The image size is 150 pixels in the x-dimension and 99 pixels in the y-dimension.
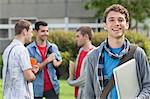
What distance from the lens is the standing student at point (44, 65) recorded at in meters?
9.62

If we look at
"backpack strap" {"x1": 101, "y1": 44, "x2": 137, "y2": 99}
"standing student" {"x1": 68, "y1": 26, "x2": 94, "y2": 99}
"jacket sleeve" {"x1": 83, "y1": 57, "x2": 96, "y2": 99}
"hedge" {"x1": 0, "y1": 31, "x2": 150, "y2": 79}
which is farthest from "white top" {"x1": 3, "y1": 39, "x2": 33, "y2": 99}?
"hedge" {"x1": 0, "y1": 31, "x2": 150, "y2": 79}

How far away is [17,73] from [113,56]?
3.09m

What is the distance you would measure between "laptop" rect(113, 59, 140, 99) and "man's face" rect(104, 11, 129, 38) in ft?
0.93

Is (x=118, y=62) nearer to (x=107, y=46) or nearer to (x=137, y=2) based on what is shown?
(x=107, y=46)

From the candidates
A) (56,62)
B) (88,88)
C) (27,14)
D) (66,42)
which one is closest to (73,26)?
(27,14)

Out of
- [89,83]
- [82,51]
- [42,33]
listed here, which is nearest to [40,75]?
[42,33]

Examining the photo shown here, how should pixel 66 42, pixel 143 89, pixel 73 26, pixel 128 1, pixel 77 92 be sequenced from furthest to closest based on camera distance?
pixel 73 26, pixel 128 1, pixel 66 42, pixel 77 92, pixel 143 89

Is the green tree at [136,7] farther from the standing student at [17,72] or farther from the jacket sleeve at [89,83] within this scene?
the jacket sleeve at [89,83]

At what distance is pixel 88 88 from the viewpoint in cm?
550

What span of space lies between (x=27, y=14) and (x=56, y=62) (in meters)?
48.5

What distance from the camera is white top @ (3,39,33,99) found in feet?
26.6

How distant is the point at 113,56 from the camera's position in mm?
5324

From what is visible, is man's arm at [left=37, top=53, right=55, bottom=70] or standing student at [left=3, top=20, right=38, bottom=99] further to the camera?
man's arm at [left=37, top=53, right=55, bottom=70]

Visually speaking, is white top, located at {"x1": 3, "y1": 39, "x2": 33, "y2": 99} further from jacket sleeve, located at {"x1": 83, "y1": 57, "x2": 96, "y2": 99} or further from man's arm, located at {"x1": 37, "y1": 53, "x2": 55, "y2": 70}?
jacket sleeve, located at {"x1": 83, "y1": 57, "x2": 96, "y2": 99}
